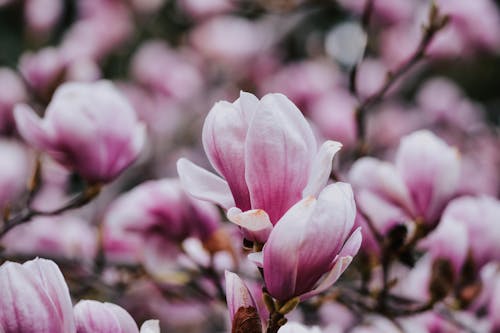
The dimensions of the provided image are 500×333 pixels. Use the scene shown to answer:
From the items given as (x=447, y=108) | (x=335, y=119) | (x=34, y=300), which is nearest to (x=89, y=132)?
(x=34, y=300)

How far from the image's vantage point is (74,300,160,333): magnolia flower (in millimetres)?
485

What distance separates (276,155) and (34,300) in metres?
0.20

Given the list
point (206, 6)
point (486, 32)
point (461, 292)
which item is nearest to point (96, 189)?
point (461, 292)

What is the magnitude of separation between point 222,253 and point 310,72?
1.49 metres

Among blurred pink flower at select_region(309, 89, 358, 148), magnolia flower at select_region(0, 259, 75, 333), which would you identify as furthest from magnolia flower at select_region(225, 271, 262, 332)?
blurred pink flower at select_region(309, 89, 358, 148)

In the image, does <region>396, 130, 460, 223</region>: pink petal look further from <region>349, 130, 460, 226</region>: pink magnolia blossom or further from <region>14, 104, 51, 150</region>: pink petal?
<region>14, 104, 51, 150</region>: pink petal

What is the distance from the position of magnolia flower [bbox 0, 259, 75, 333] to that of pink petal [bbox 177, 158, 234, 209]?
4.5 inches

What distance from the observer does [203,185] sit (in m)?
0.51

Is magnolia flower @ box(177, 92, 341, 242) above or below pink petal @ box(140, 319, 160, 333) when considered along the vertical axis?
above

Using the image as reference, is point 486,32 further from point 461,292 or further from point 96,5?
point 96,5

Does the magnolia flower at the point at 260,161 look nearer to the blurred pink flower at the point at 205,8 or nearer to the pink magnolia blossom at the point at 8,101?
the pink magnolia blossom at the point at 8,101

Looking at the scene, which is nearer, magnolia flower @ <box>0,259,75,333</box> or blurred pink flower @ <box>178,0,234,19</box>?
magnolia flower @ <box>0,259,75,333</box>

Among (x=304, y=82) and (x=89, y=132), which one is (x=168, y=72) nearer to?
(x=304, y=82)

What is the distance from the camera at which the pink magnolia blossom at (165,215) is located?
2.96ft
